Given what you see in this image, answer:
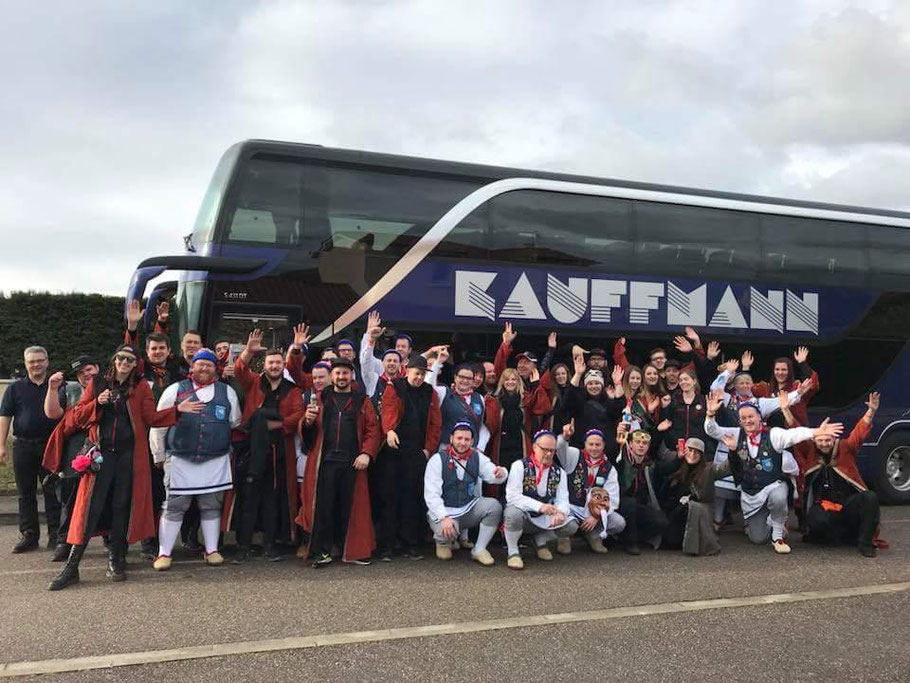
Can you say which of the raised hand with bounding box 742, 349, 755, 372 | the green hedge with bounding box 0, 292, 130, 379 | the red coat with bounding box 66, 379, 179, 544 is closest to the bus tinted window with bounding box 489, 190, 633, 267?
the raised hand with bounding box 742, 349, 755, 372

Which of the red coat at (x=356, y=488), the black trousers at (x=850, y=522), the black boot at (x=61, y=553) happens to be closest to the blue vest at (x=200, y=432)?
the red coat at (x=356, y=488)

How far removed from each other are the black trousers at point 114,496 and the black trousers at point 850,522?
6.00 m

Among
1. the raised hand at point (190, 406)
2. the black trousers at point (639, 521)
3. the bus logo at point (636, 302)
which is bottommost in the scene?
the black trousers at point (639, 521)

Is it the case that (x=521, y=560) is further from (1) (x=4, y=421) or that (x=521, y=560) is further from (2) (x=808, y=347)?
(2) (x=808, y=347)

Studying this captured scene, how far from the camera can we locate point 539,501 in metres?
5.95

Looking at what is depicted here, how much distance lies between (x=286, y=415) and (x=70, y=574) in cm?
196

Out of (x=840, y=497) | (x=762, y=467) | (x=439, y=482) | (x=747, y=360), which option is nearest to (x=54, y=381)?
(x=439, y=482)

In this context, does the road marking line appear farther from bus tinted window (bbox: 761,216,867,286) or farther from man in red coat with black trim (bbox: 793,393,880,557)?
bus tinted window (bbox: 761,216,867,286)

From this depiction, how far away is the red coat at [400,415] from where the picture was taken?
6.10m

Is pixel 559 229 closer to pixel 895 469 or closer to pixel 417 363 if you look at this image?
pixel 417 363

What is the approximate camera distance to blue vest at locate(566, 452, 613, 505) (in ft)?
20.6

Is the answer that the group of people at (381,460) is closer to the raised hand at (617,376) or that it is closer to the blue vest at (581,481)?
the blue vest at (581,481)

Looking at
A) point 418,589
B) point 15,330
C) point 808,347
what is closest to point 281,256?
point 418,589

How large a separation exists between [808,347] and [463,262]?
16.0 ft
